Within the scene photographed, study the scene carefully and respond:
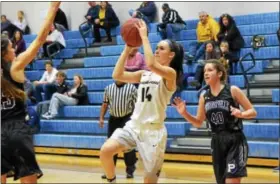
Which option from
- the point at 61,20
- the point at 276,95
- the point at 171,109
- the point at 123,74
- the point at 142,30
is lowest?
the point at 171,109

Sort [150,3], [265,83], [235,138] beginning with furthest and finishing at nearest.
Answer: [150,3] < [265,83] < [235,138]

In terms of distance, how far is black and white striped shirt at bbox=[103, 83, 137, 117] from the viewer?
24.0 ft

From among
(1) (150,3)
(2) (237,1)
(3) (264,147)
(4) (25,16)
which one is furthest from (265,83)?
(4) (25,16)

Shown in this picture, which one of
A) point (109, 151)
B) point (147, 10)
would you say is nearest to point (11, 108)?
point (109, 151)

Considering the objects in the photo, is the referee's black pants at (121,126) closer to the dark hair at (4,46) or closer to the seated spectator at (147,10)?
the dark hair at (4,46)

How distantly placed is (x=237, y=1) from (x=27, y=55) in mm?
8695

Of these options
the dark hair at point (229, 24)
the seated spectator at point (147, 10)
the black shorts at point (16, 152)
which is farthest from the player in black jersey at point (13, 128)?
the seated spectator at point (147, 10)

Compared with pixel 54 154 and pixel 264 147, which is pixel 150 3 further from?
pixel 264 147

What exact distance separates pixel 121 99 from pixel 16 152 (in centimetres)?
325

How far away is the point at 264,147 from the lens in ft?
27.8

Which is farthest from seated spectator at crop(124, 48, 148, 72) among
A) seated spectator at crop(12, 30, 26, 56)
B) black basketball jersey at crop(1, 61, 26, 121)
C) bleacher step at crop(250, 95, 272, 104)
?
seated spectator at crop(12, 30, 26, 56)

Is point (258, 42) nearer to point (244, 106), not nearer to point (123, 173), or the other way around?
point (123, 173)

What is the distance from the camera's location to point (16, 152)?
13.7ft

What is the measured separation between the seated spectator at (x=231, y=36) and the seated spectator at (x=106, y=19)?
11.3 feet
